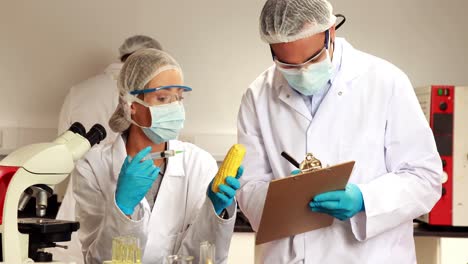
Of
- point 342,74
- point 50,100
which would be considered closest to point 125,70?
point 342,74

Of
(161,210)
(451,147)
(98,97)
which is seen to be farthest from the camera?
(98,97)

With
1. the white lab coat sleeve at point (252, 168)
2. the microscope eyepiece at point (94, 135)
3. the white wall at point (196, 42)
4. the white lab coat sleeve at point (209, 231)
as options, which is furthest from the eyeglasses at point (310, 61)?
the white wall at point (196, 42)

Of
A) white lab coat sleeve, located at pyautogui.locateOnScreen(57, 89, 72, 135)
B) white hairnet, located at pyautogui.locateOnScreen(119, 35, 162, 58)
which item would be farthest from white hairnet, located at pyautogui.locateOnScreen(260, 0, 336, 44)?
white lab coat sleeve, located at pyautogui.locateOnScreen(57, 89, 72, 135)

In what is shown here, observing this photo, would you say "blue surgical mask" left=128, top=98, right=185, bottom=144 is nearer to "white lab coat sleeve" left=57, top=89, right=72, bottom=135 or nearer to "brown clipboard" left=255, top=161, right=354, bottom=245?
"brown clipboard" left=255, top=161, right=354, bottom=245

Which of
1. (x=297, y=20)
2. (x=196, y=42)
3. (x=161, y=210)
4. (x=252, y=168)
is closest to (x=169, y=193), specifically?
(x=161, y=210)

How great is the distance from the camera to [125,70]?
7.64ft

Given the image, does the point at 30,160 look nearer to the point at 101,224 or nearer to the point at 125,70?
the point at 101,224

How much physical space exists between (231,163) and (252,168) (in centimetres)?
27

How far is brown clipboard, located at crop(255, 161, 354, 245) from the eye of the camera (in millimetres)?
1976

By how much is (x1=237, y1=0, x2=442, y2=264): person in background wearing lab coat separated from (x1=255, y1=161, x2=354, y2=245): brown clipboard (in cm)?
3

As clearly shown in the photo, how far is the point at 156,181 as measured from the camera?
233 cm

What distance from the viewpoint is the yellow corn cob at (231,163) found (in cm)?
200

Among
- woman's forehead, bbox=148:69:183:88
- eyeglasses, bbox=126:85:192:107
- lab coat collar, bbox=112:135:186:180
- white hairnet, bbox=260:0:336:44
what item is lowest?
lab coat collar, bbox=112:135:186:180

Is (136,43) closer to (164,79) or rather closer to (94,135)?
(164,79)
